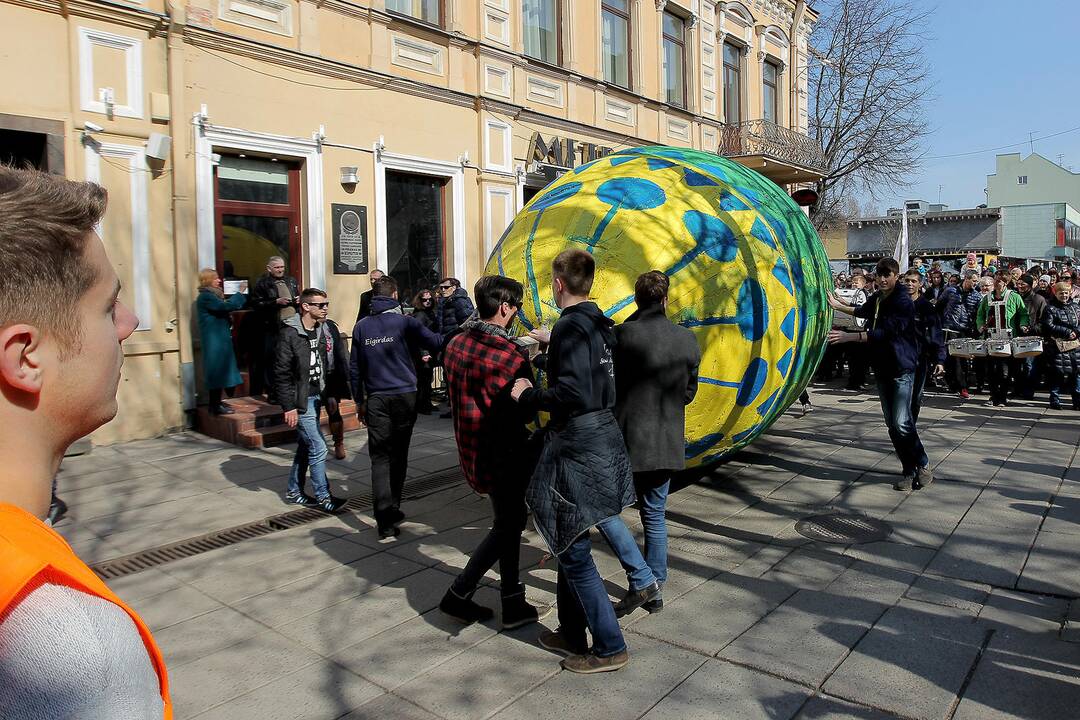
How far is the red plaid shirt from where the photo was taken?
3.96 metres

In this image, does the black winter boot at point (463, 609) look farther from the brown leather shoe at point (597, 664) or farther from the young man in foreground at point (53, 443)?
the young man in foreground at point (53, 443)

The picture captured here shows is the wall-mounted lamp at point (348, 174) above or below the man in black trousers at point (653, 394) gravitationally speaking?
above

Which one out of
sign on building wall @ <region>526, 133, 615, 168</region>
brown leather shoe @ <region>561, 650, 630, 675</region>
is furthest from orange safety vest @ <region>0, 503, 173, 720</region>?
sign on building wall @ <region>526, 133, 615, 168</region>

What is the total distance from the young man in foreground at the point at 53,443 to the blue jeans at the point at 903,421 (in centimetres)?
633

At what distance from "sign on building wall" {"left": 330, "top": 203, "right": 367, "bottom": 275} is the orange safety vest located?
977 cm

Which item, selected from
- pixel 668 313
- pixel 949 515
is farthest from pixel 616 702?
pixel 949 515

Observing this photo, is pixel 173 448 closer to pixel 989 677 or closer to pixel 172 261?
pixel 172 261

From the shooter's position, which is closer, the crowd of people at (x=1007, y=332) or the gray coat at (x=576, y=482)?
the gray coat at (x=576, y=482)

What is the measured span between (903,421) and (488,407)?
4041 millimetres

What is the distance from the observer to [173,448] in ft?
27.0

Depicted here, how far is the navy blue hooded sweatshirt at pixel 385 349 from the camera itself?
5.62m

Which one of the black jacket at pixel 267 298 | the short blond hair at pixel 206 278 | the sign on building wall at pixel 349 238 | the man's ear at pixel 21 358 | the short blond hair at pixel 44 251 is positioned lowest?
the man's ear at pixel 21 358

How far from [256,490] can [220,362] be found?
2.66 meters

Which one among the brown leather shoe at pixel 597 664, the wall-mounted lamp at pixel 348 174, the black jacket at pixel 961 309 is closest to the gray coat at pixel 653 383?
the brown leather shoe at pixel 597 664
